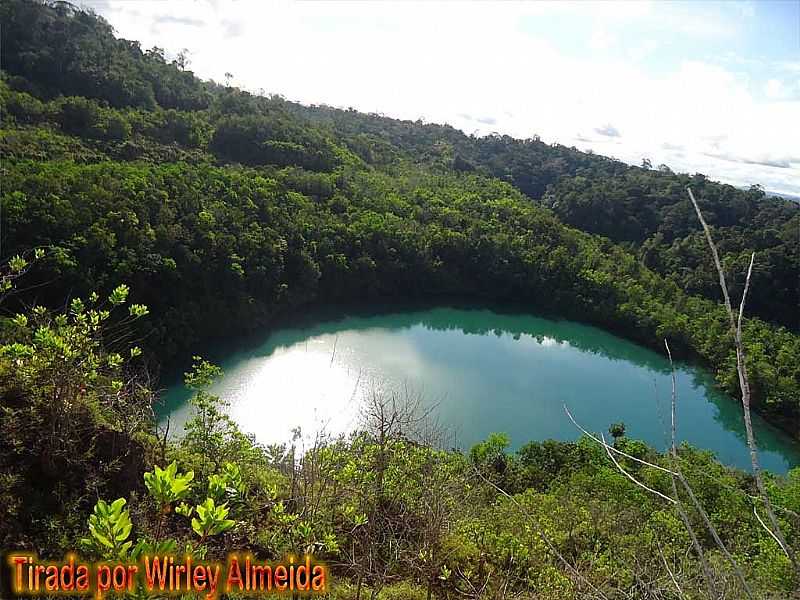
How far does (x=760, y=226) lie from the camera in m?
26.6

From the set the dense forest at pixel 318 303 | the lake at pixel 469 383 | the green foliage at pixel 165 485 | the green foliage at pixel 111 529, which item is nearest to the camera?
the green foliage at pixel 111 529

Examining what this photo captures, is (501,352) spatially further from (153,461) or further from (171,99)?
(171,99)

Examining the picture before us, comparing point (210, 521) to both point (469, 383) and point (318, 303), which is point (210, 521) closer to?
point (469, 383)

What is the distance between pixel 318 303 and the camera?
1939 centimetres

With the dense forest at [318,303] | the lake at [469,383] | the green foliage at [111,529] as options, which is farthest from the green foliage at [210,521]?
the lake at [469,383]

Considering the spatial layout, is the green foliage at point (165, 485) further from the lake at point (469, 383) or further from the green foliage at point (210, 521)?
the lake at point (469, 383)

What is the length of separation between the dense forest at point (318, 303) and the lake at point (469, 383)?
1115mm

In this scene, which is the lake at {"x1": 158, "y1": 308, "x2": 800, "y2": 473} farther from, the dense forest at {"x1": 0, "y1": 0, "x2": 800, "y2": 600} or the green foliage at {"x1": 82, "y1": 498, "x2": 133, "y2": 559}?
the green foliage at {"x1": 82, "y1": 498, "x2": 133, "y2": 559}

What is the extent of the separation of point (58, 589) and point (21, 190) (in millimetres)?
13262

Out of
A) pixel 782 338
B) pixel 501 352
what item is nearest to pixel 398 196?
pixel 501 352

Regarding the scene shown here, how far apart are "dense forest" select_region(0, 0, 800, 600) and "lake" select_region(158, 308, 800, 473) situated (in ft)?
3.66

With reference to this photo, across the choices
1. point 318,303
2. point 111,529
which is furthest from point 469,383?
point 111,529

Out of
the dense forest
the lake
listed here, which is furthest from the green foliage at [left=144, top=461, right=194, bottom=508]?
the lake

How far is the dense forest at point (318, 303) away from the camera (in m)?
3.58
